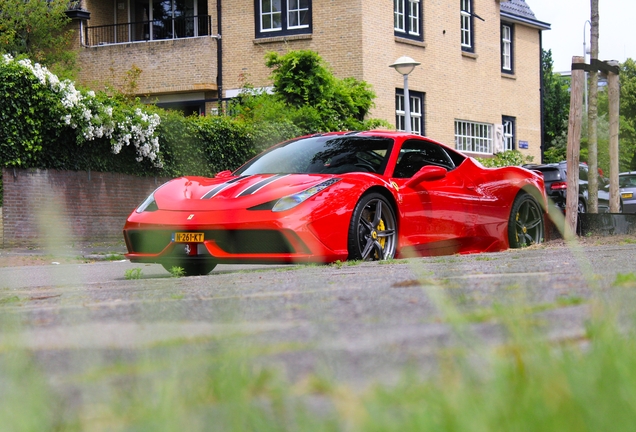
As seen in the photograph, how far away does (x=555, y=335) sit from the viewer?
6.76 ft

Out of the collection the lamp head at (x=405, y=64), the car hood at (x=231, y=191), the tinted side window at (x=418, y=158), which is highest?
the lamp head at (x=405, y=64)

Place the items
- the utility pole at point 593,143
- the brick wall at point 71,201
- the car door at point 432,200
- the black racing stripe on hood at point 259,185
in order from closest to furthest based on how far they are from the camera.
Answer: the black racing stripe on hood at point 259,185 → the car door at point 432,200 → the utility pole at point 593,143 → the brick wall at point 71,201

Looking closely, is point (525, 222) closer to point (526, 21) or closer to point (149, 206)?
point (149, 206)

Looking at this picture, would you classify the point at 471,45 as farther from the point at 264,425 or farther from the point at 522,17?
the point at 264,425

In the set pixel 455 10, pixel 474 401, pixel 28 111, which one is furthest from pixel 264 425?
pixel 455 10

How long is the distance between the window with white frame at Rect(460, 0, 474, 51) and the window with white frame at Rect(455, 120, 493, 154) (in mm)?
2552

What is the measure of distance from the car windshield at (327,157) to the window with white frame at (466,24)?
868 inches

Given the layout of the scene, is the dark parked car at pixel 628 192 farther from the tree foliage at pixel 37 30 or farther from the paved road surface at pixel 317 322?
the paved road surface at pixel 317 322

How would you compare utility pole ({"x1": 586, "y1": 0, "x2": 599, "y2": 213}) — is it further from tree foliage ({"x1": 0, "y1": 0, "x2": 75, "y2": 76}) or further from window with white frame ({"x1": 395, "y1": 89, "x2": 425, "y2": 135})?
tree foliage ({"x1": 0, "y1": 0, "x2": 75, "y2": 76})

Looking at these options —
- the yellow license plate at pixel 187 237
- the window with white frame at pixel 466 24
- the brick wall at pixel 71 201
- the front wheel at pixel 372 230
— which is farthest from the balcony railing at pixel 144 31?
the yellow license plate at pixel 187 237

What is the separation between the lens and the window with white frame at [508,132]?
3215 cm

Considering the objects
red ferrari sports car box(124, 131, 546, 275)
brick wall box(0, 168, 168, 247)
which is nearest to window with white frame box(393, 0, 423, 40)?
brick wall box(0, 168, 168, 247)

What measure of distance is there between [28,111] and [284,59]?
317 inches

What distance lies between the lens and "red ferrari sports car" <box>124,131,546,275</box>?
6.98 metres
